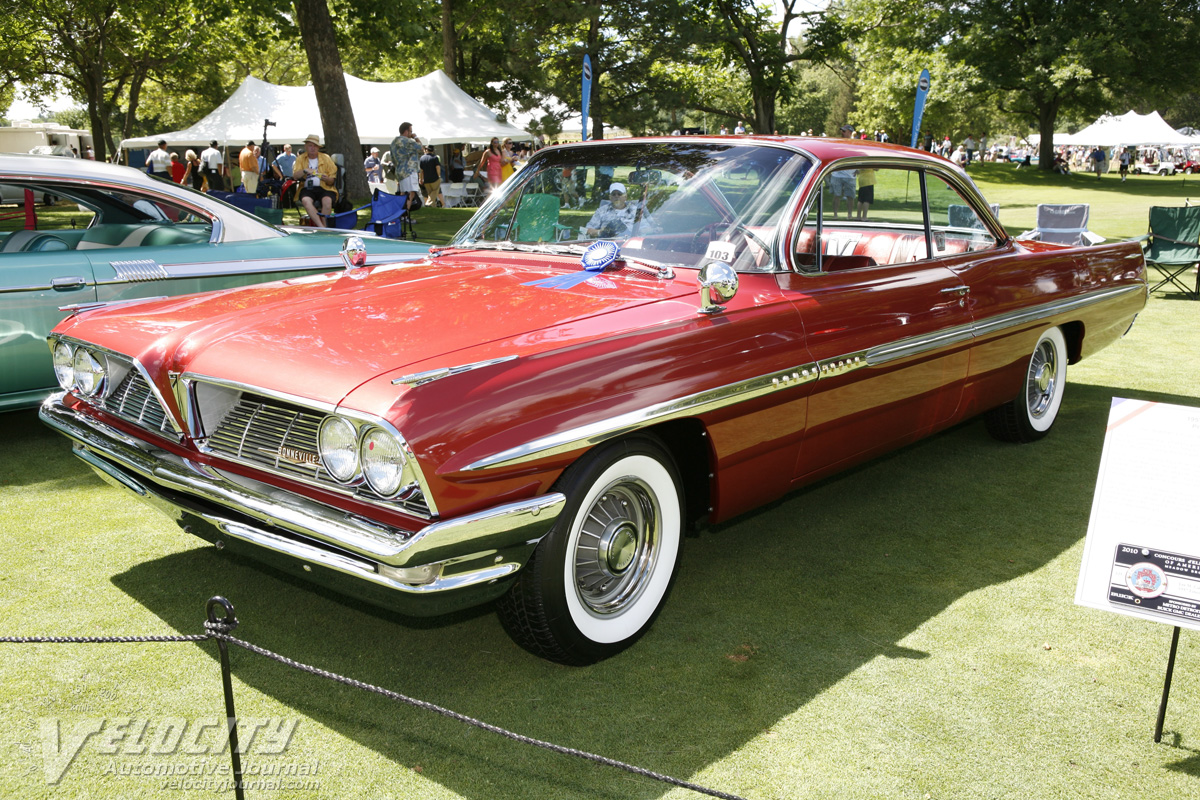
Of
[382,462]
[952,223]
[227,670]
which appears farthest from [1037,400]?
[227,670]

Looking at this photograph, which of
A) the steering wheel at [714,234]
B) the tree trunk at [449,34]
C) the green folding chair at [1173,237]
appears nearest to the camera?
the steering wheel at [714,234]

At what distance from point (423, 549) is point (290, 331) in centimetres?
91

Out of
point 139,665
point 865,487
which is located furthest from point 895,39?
point 139,665

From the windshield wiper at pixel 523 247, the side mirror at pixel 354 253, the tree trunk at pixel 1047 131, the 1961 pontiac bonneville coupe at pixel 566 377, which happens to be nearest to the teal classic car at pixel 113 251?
the side mirror at pixel 354 253

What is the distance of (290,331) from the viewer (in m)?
2.81

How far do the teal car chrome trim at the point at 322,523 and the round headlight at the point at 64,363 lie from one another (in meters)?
0.60

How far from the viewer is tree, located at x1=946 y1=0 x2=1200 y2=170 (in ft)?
107

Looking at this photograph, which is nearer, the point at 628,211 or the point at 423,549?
the point at 423,549

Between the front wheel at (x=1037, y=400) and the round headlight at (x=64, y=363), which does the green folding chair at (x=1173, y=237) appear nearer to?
the front wheel at (x=1037, y=400)

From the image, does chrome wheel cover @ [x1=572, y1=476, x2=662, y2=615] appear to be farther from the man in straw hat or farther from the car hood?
the man in straw hat

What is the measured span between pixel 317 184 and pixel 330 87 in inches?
178

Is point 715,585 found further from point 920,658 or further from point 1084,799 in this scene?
point 1084,799

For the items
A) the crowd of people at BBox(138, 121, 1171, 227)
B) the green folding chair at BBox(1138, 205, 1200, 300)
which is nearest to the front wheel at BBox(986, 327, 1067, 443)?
the green folding chair at BBox(1138, 205, 1200, 300)

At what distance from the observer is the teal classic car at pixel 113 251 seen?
4.67m
